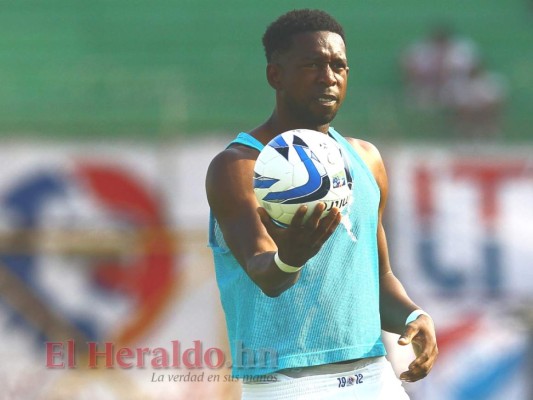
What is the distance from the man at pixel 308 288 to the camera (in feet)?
14.8

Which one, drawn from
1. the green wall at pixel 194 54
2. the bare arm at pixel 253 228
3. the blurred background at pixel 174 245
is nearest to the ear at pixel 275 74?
the bare arm at pixel 253 228

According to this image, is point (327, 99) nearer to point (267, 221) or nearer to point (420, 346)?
point (267, 221)

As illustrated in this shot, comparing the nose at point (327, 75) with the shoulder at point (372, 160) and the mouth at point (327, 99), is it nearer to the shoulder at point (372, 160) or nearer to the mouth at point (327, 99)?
the mouth at point (327, 99)

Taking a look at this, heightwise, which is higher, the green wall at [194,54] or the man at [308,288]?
the man at [308,288]

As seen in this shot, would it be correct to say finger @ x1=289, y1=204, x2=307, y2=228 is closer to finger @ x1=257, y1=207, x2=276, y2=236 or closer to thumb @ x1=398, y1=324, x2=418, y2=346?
finger @ x1=257, y1=207, x2=276, y2=236

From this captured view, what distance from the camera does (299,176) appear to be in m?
3.96

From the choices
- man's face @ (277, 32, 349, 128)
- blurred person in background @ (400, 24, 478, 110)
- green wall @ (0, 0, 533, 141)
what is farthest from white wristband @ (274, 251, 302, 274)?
blurred person in background @ (400, 24, 478, 110)

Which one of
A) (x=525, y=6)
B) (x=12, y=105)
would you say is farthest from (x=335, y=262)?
(x=525, y=6)

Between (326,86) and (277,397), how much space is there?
124 centimetres

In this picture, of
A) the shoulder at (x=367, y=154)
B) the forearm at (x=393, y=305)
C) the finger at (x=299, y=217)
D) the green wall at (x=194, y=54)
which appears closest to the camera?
the finger at (x=299, y=217)

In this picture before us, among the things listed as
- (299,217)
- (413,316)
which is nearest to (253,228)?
(299,217)

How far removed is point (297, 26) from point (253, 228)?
901 millimetres

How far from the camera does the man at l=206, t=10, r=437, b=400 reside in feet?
14.8

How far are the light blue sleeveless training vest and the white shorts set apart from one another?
0.18 feet
